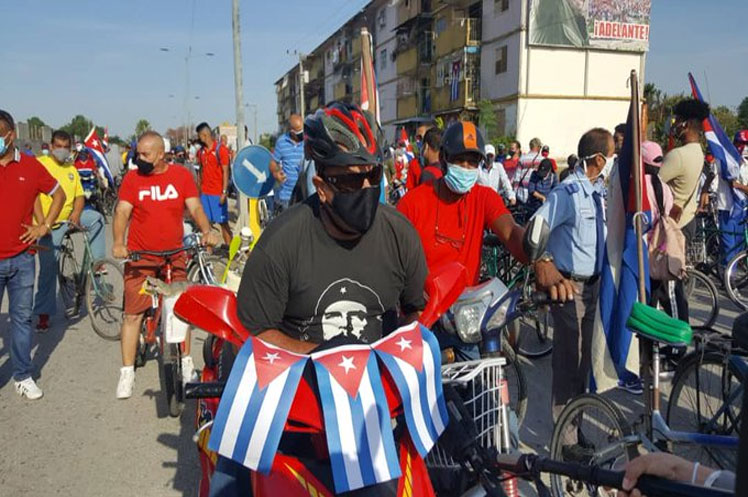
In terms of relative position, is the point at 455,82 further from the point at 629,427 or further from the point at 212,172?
the point at 629,427

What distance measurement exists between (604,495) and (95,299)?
669 centimetres

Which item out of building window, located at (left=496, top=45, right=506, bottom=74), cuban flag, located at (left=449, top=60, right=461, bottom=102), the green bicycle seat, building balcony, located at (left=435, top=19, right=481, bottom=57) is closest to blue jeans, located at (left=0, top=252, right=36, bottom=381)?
the green bicycle seat

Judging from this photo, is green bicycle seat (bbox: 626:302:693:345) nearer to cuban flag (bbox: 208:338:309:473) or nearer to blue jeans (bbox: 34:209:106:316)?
cuban flag (bbox: 208:338:309:473)

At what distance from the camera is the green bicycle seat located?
3.00 m

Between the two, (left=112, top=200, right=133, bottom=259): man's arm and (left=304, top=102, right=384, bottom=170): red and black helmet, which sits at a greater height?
(left=304, top=102, right=384, bottom=170): red and black helmet

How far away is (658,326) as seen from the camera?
3.10 m

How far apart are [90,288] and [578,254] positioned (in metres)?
6.02

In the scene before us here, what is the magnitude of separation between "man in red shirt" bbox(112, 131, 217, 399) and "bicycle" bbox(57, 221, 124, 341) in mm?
1847

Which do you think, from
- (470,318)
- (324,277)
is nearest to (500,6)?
(470,318)

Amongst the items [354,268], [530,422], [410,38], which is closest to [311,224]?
[354,268]

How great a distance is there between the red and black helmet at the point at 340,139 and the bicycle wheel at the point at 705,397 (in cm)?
237

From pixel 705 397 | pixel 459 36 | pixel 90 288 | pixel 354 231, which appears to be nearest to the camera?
pixel 354 231

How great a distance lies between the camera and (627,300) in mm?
3555

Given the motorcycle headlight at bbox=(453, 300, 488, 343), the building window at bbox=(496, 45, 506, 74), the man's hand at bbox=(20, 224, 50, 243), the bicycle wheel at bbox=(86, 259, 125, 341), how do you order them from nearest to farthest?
the motorcycle headlight at bbox=(453, 300, 488, 343), the man's hand at bbox=(20, 224, 50, 243), the bicycle wheel at bbox=(86, 259, 125, 341), the building window at bbox=(496, 45, 506, 74)
